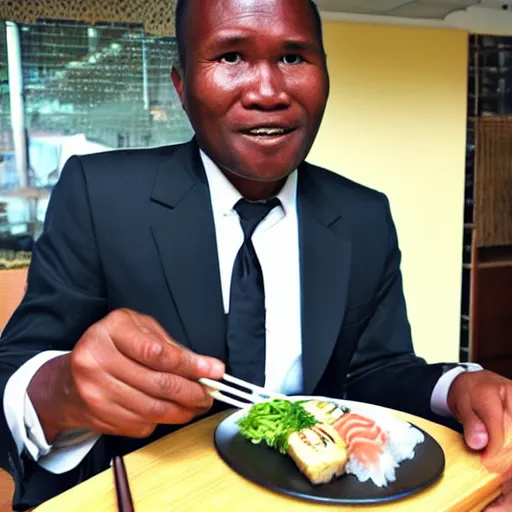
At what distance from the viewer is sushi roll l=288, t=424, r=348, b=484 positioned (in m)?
0.74

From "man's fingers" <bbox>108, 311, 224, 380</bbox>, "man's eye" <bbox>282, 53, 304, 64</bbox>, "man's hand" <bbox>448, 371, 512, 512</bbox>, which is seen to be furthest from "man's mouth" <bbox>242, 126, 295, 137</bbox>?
"man's hand" <bbox>448, 371, 512, 512</bbox>

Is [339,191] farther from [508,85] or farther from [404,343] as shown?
[508,85]

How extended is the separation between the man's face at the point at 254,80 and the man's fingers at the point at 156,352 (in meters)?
0.34

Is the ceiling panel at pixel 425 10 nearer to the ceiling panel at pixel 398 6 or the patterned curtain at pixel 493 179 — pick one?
A: the ceiling panel at pixel 398 6

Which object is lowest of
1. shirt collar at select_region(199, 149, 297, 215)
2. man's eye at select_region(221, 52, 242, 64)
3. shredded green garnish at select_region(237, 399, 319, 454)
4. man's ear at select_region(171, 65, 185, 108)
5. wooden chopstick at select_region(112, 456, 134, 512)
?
wooden chopstick at select_region(112, 456, 134, 512)

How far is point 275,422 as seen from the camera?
2.71 ft

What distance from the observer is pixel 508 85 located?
95.6 inches

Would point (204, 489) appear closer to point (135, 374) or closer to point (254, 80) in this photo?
point (135, 374)

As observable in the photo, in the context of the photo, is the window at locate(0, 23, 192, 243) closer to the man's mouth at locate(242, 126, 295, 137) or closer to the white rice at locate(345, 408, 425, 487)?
the man's mouth at locate(242, 126, 295, 137)

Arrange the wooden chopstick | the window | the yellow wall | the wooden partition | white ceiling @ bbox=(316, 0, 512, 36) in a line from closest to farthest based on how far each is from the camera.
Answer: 1. the wooden chopstick
2. the wooden partition
3. the window
4. white ceiling @ bbox=(316, 0, 512, 36)
5. the yellow wall

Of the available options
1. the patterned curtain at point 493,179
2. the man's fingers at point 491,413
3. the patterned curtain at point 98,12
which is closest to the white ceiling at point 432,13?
the patterned curtain at point 493,179

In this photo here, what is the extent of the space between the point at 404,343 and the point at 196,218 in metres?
0.46

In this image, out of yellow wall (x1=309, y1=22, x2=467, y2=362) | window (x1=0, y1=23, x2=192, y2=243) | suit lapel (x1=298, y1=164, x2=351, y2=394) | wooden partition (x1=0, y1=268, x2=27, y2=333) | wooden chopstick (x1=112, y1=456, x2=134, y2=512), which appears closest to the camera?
wooden chopstick (x1=112, y1=456, x2=134, y2=512)

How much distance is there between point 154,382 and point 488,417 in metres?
0.47
